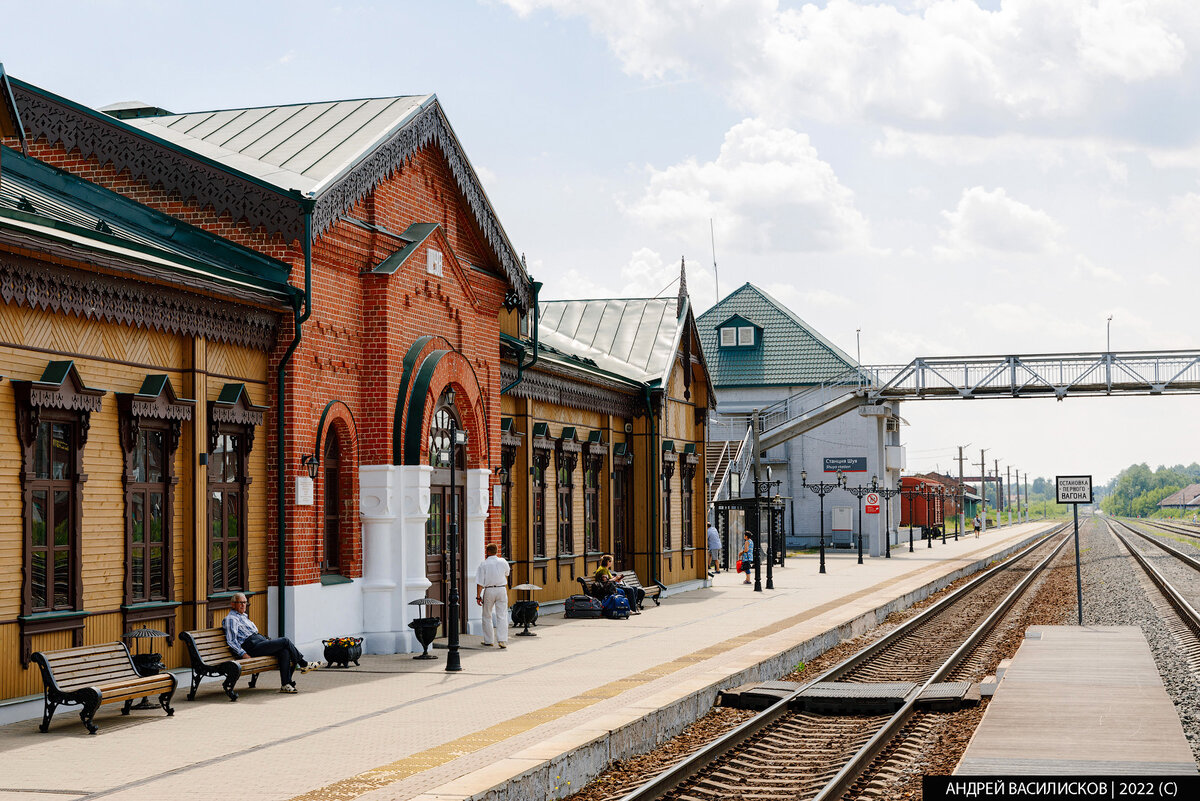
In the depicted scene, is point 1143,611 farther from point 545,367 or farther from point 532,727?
point 532,727

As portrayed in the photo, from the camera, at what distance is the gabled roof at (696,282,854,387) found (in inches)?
2370

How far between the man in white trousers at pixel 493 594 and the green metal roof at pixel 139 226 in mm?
5039

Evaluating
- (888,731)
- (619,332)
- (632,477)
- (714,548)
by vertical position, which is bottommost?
(888,731)

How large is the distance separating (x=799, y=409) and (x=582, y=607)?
3668 centimetres

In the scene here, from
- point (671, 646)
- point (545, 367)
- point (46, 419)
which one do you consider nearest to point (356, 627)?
point (671, 646)

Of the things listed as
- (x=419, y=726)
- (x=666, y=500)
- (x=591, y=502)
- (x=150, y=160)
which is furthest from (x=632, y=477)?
(x=419, y=726)

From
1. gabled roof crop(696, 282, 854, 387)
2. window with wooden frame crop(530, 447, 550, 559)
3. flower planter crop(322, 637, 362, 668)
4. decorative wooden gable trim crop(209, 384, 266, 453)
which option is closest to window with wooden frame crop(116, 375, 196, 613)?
decorative wooden gable trim crop(209, 384, 266, 453)

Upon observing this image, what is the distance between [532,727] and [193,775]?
293 cm

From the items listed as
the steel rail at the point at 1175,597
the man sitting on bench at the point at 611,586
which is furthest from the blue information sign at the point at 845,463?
the man sitting on bench at the point at 611,586

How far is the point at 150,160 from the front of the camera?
16781 millimetres

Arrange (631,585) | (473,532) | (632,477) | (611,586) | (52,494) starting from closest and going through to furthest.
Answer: (52,494) < (473,532) < (611,586) < (631,585) < (632,477)

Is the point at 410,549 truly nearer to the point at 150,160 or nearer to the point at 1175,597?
the point at 150,160

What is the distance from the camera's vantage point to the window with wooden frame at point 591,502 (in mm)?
27375

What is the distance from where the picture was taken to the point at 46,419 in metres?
13.0
